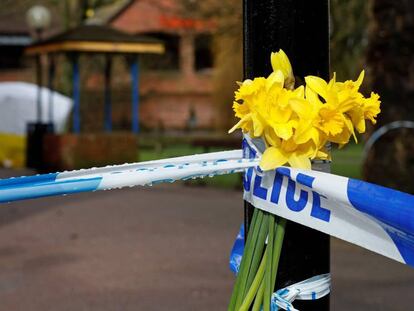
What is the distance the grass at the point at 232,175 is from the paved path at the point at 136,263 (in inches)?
173

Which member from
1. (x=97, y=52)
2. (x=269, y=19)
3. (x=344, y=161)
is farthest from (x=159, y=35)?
(x=269, y=19)

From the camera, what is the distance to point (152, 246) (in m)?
8.95

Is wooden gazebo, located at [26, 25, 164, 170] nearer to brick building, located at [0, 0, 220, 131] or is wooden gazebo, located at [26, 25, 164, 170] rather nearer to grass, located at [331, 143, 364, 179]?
grass, located at [331, 143, 364, 179]

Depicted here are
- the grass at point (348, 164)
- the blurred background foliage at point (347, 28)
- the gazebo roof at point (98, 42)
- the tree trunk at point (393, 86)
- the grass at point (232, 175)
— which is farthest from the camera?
the blurred background foliage at point (347, 28)

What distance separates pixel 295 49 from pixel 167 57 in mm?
45507

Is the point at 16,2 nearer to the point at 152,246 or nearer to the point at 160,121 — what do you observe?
the point at 160,121

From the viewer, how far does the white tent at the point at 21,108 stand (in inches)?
996

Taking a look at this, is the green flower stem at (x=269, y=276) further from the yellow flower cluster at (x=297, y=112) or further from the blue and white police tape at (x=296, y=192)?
the yellow flower cluster at (x=297, y=112)

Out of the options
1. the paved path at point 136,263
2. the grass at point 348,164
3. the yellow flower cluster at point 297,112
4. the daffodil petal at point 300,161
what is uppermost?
the yellow flower cluster at point 297,112

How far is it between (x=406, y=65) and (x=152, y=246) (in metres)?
4.33

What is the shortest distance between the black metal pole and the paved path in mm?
3973

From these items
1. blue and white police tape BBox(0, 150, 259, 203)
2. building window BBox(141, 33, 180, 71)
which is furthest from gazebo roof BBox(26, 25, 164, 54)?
building window BBox(141, 33, 180, 71)

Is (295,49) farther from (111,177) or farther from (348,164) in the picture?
(348,164)

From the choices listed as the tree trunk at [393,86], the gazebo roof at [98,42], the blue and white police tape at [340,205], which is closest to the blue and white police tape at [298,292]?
the blue and white police tape at [340,205]
